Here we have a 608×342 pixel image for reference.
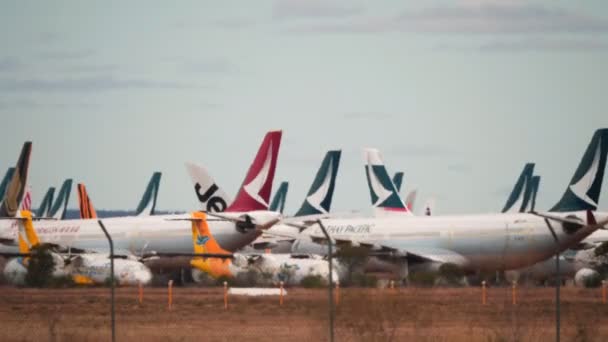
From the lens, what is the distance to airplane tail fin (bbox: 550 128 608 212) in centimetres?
6638

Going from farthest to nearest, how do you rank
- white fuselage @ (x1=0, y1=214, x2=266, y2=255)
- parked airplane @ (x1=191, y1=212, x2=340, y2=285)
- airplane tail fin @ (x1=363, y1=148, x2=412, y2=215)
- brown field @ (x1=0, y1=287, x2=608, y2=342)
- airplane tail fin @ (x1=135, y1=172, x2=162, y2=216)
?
1. airplane tail fin @ (x1=135, y1=172, x2=162, y2=216)
2. airplane tail fin @ (x1=363, y1=148, x2=412, y2=215)
3. white fuselage @ (x1=0, y1=214, x2=266, y2=255)
4. parked airplane @ (x1=191, y1=212, x2=340, y2=285)
5. brown field @ (x1=0, y1=287, x2=608, y2=342)

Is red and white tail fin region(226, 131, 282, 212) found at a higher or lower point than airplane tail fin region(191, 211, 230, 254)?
higher

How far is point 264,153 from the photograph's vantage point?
70.9 metres

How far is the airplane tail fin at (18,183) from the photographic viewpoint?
72000 mm

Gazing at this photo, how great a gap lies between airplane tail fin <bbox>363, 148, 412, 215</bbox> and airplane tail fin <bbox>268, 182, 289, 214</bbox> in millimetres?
40056

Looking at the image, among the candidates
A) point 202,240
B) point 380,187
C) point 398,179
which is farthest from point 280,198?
point 202,240

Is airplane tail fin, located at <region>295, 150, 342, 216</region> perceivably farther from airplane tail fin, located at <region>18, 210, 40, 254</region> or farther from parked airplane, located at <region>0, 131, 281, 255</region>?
airplane tail fin, located at <region>18, 210, 40, 254</region>

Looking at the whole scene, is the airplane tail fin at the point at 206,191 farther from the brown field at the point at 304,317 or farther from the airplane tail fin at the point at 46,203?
the airplane tail fin at the point at 46,203

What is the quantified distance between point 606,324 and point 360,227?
38.5 m

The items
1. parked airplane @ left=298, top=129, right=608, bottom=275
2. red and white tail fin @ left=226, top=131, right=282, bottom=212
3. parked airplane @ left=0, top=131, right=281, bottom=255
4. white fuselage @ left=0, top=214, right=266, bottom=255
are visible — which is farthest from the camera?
red and white tail fin @ left=226, top=131, right=282, bottom=212

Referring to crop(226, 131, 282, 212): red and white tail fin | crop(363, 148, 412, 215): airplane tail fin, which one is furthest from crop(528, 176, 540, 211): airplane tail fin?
crop(226, 131, 282, 212): red and white tail fin

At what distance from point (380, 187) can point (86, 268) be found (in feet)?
79.9

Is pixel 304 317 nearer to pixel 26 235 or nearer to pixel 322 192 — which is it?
pixel 26 235

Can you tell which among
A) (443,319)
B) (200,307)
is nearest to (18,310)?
(200,307)
